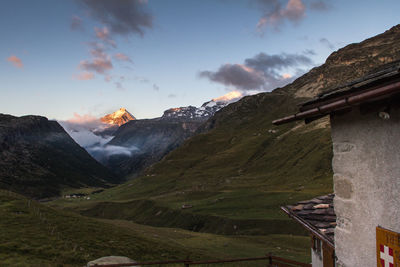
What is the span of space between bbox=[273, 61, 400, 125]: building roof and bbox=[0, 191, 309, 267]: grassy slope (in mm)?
24606

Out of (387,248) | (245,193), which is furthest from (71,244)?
(245,193)

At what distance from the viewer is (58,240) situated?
33.0m

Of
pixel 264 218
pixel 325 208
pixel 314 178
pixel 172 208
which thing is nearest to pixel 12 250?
pixel 325 208

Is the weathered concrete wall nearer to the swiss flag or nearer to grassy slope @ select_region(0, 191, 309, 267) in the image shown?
the swiss flag

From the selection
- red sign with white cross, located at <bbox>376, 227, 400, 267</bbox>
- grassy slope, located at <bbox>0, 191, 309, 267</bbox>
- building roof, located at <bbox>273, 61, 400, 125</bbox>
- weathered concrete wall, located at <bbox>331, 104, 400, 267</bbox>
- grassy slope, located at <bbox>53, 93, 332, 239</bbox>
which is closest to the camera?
building roof, located at <bbox>273, 61, 400, 125</bbox>

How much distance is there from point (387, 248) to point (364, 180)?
1.74m

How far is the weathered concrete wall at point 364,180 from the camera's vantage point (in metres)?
7.55

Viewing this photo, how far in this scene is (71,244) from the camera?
1282 inches

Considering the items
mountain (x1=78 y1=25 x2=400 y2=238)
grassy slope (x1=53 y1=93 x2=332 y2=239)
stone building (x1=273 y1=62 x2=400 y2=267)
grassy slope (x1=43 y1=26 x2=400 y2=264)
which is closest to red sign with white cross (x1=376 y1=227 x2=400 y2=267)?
stone building (x1=273 y1=62 x2=400 y2=267)

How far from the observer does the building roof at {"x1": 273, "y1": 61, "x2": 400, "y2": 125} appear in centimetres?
682

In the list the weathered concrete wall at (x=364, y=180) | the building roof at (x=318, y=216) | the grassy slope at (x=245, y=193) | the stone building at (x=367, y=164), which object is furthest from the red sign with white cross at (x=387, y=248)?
the grassy slope at (x=245, y=193)

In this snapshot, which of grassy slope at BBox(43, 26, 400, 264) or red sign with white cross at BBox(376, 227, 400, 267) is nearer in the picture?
red sign with white cross at BBox(376, 227, 400, 267)

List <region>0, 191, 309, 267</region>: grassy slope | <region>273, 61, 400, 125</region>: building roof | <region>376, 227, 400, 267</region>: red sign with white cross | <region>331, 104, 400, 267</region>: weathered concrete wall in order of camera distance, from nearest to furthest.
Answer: <region>273, 61, 400, 125</region>: building roof, <region>376, 227, 400, 267</region>: red sign with white cross, <region>331, 104, 400, 267</region>: weathered concrete wall, <region>0, 191, 309, 267</region>: grassy slope

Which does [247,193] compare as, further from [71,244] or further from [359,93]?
[359,93]
